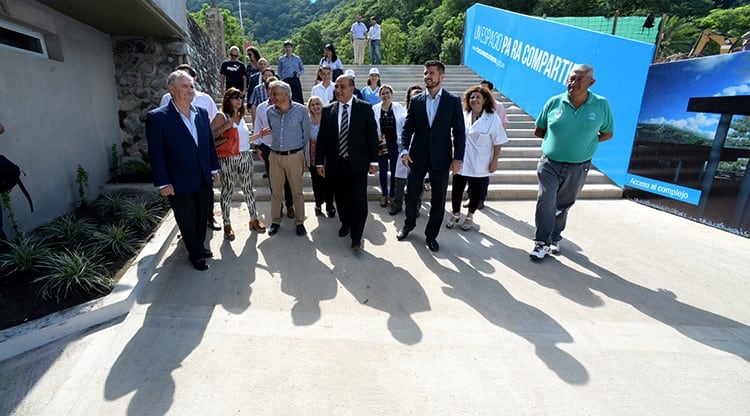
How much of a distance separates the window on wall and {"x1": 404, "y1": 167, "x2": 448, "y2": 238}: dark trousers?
175 inches

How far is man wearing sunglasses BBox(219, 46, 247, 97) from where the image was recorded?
6.68 metres

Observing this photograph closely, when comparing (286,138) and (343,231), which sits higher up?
(286,138)

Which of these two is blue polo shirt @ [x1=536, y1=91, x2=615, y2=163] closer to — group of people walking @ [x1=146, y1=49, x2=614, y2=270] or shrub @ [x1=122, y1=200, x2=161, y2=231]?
group of people walking @ [x1=146, y1=49, x2=614, y2=270]

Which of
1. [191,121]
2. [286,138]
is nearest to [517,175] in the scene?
[286,138]

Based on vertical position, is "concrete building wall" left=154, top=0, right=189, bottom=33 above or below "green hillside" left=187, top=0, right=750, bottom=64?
below

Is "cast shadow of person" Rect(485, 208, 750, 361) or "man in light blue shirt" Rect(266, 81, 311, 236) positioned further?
"man in light blue shirt" Rect(266, 81, 311, 236)

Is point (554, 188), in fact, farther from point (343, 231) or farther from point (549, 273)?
point (343, 231)

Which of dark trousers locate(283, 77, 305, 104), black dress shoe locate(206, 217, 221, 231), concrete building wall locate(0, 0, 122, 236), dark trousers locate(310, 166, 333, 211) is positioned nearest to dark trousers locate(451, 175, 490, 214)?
dark trousers locate(310, 166, 333, 211)

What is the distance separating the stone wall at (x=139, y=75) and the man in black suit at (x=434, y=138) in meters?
4.55

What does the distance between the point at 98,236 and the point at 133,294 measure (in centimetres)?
119

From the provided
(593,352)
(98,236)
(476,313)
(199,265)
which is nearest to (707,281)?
(593,352)

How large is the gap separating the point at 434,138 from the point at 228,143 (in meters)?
2.26

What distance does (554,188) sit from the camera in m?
3.60

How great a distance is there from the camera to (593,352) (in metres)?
2.45
